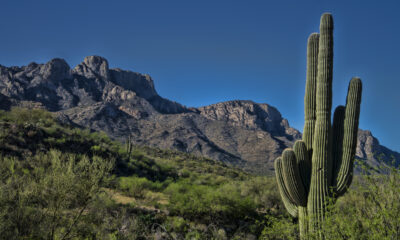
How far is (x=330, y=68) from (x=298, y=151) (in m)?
2.88

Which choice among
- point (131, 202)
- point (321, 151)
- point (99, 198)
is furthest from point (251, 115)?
point (321, 151)

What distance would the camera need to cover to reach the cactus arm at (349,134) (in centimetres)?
827

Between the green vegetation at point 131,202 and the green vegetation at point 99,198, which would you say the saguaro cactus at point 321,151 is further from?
the green vegetation at point 99,198

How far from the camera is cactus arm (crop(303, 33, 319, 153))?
8.95 meters

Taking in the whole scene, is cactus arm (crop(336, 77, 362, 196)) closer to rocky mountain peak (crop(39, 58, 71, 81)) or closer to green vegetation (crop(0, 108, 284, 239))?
green vegetation (crop(0, 108, 284, 239))

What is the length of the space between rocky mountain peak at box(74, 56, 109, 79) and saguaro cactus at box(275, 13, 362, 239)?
5382 inches

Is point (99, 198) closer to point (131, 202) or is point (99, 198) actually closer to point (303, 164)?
point (131, 202)

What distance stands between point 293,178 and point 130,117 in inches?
3720

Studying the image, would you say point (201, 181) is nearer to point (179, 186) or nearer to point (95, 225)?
point (179, 186)

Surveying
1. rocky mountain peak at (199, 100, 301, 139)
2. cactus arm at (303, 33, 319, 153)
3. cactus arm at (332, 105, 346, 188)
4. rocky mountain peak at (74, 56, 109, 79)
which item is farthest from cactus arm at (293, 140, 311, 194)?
rocky mountain peak at (74, 56, 109, 79)

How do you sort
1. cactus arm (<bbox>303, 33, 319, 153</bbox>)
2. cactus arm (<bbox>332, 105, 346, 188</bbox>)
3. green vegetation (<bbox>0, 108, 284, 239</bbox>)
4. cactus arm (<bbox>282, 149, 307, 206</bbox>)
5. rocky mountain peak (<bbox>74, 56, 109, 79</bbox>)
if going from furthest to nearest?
rocky mountain peak (<bbox>74, 56, 109, 79</bbox>) < cactus arm (<bbox>303, 33, 319, 153</bbox>) < cactus arm (<bbox>332, 105, 346, 188</bbox>) < cactus arm (<bbox>282, 149, 307, 206</bbox>) < green vegetation (<bbox>0, 108, 284, 239</bbox>)

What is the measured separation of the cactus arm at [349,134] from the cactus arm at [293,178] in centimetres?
105

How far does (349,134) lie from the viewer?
330 inches

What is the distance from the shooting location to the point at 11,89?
324ft
